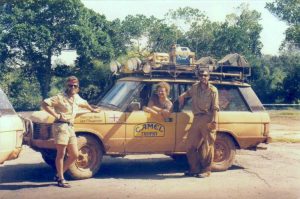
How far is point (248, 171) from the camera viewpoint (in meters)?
8.84

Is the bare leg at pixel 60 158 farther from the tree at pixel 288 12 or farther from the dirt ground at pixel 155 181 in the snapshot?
the tree at pixel 288 12

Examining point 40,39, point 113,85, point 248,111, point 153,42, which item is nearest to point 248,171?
point 248,111

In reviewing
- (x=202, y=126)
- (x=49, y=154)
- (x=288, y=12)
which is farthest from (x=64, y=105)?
(x=288, y=12)

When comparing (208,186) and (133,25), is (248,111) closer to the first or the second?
(208,186)

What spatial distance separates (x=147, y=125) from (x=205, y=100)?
119 centimetres

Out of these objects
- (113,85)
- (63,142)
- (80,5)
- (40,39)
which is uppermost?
(80,5)

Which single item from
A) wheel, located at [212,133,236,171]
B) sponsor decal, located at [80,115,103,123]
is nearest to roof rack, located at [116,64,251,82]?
wheel, located at [212,133,236,171]

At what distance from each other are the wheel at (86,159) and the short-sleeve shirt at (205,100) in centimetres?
197

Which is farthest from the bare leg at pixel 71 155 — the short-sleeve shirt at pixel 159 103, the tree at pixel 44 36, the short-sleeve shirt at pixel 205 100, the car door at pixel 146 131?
the tree at pixel 44 36

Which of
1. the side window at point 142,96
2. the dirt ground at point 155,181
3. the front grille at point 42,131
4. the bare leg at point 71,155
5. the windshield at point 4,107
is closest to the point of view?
the dirt ground at point 155,181

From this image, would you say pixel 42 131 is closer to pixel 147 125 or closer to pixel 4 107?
pixel 4 107

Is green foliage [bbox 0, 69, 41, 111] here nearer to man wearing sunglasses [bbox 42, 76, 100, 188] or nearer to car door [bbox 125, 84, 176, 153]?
car door [bbox 125, 84, 176, 153]

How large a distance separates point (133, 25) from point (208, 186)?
52465 millimetres

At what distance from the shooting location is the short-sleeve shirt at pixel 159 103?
8250 millimetres
